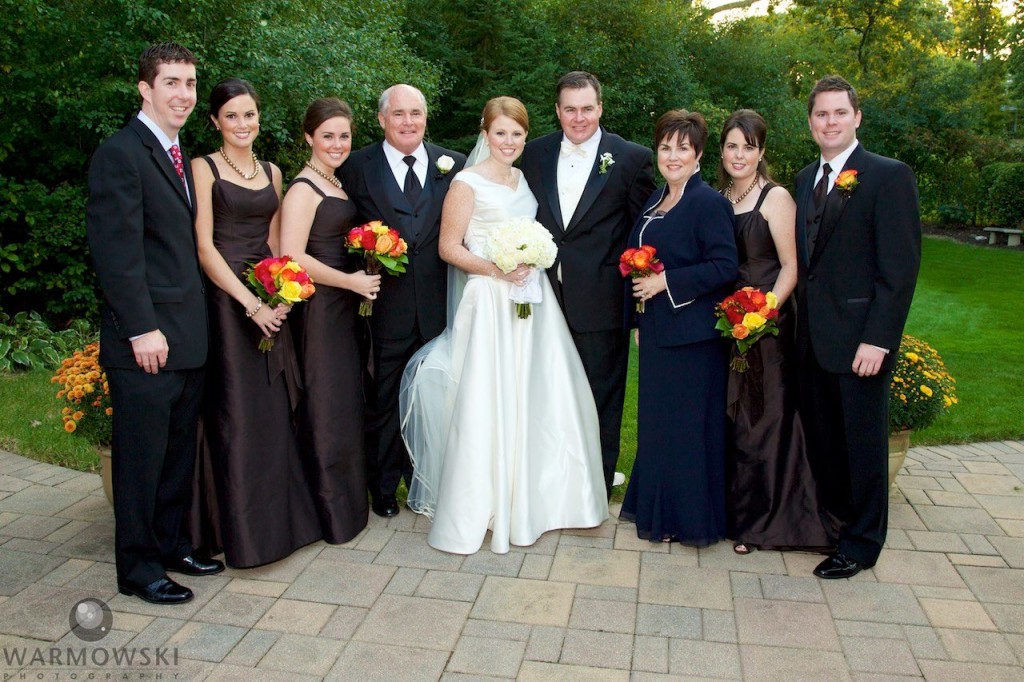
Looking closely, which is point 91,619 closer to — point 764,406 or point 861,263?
point 764,406

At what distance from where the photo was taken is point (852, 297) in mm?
4340

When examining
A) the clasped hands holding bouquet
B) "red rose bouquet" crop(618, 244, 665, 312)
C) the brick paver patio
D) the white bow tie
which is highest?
the white bow tie

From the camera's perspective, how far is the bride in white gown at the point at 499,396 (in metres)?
4.92

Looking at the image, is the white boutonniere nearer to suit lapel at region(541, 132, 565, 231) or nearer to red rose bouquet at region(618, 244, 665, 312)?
suit lapel at region(541, 132, 565, 231)

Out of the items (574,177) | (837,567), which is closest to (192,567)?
(574,177)

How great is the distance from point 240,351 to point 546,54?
45.2 feet

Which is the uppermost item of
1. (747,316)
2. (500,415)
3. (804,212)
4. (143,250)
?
(804,212)

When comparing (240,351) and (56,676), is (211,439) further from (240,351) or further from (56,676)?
(56,676)

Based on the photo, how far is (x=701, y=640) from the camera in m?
3.89

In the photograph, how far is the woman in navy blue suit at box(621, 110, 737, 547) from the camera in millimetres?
4621

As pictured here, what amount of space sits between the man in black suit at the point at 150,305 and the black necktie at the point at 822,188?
3.09 metres

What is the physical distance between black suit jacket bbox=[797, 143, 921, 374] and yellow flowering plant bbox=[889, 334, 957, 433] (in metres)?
1.13

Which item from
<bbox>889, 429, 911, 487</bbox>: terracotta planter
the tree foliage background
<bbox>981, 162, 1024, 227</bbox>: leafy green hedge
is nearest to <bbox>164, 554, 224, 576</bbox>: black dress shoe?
<bbox>889, 429, 911, 487</bbox>: terracotta planter

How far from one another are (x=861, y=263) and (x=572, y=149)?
5.90 ft
